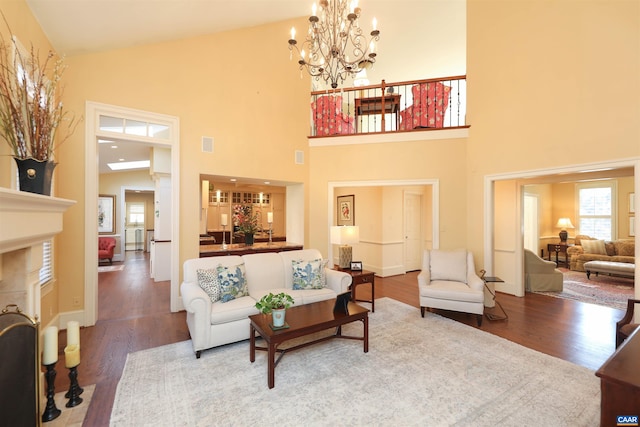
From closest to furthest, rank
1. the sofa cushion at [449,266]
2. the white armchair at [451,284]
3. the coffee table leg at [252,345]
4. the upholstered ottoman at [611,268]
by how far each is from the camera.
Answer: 1. the coffee table leg at [252,345]
2. the white armchair at [451,284]
3. the sofa cushion at [449,266]
4. the upholstered ottoman at [611,268]

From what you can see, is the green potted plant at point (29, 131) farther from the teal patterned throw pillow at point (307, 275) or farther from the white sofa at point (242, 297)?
the teal patterned throw pillow at point (307, 275)

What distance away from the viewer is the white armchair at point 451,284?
373 centimetres

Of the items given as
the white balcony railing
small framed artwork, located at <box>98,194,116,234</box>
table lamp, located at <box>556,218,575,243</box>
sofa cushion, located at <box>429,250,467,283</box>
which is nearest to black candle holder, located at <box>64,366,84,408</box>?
sofa cushion, located at <box>429,250,467,283</box>

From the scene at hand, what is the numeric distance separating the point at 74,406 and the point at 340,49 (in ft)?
12.6

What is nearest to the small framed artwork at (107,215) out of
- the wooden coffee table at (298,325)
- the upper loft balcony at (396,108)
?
the upper loft balcony at (396,108)

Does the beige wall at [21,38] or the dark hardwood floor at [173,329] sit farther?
the dark hardwood floor at [173,329]

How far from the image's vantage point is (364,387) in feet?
7.75

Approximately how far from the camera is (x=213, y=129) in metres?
4.61

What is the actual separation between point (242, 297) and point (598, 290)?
6800mm

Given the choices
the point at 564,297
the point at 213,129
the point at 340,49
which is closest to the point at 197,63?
the point at 213,129

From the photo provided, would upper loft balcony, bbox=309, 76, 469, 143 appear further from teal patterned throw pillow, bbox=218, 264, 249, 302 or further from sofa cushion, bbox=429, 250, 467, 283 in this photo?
teal patterned throw pillow, bbox=218, 264, 249, 302

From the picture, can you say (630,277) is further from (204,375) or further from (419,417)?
(204,375)

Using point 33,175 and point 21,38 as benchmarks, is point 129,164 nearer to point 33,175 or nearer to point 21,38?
point 21,38

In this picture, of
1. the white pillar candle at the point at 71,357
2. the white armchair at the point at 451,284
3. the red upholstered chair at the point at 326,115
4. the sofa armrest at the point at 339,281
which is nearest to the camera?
the white pillar candle at the point at 71,357
